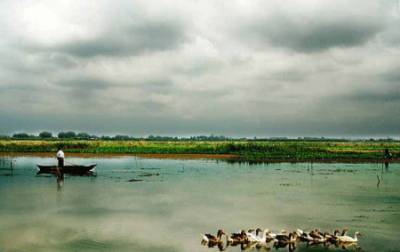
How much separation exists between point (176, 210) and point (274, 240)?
642cm

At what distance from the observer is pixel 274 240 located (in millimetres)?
14547

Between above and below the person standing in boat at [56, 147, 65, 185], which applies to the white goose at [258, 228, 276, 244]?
below

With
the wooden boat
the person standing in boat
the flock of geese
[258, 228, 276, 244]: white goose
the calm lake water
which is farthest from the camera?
the wooden boat

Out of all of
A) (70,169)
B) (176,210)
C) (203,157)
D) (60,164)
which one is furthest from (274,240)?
(203,157)

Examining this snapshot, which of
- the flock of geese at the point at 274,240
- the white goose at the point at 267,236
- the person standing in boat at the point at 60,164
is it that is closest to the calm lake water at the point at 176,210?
the flock of geese at the point at 274,240

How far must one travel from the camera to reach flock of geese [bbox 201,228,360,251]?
46.5ft

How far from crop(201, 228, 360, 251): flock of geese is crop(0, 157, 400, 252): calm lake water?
38 centimetres

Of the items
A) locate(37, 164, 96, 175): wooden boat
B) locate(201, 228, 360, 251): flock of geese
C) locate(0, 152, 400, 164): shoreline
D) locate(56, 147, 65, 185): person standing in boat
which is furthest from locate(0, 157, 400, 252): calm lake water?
locate(0, 152, 400, 164): shoreline

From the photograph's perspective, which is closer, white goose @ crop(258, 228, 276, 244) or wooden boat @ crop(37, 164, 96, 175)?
white goose @ crop(258, 228, 276, 244)

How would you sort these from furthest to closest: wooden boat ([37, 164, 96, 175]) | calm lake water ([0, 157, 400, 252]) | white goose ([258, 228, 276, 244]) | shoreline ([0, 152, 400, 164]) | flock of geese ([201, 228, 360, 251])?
shoreline ([0, 152, 400, 164]), wooden boat ([37, 164, 96, 175]), calm lake water ([0, 157, 400, 252]), white goose ([258, 228, 276, 244]), flock of geese ([201, 228, 360, 251])

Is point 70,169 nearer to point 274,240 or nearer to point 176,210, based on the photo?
point 176,210

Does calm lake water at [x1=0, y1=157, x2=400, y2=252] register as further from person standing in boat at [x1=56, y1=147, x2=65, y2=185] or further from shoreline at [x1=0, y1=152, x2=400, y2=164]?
shoreline at [x1=0, y1=152, x2=400, y2=164]

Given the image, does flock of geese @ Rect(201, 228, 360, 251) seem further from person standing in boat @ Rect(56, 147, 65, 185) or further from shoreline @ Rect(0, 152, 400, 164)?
shoreline @ Rect(0, 152, 400, 164)

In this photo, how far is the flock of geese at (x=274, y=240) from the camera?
1417 centimetres
